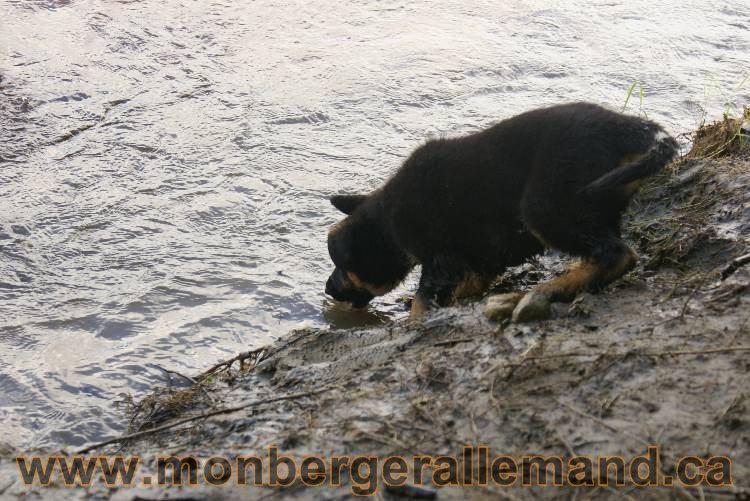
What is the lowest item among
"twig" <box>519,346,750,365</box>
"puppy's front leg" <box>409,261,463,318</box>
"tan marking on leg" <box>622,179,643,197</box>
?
"puppy's front leg" <box>409,261,463,318</box>

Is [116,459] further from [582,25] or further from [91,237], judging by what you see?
[582,25]

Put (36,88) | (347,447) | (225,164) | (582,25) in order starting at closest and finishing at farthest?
(347,447)
(225,164)
(36,88)
(582,25)

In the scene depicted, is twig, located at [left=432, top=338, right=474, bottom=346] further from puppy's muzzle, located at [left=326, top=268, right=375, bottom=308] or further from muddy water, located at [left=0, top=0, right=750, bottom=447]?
puppy's muzzle, located at [left=326, top=268, right=375, bottom=308]

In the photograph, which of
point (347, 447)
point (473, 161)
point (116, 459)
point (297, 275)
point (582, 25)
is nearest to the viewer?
point (347, 447)

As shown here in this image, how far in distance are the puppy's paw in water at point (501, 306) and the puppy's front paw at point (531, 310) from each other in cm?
10

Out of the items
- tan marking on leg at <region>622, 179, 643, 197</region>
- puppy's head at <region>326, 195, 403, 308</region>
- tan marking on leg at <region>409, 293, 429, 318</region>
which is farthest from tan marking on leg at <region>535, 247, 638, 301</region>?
puppy's head at <region>326, 195, 403, 308</region>

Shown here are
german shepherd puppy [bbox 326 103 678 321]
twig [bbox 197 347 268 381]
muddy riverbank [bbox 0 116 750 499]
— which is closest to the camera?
muddy riverbank [bbox 0 116 750 499]

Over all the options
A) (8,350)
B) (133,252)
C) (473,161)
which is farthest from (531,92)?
(8,350)

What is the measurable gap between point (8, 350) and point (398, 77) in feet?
18.7

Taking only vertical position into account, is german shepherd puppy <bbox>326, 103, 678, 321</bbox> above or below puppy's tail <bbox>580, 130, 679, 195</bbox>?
below

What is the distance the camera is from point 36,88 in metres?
8.98

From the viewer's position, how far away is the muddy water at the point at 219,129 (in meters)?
5.43

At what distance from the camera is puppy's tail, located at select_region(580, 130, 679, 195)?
421 centimetres

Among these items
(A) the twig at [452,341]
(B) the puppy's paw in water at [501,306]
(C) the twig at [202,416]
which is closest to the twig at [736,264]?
(B) the puppy's paw in water at [501,306]
